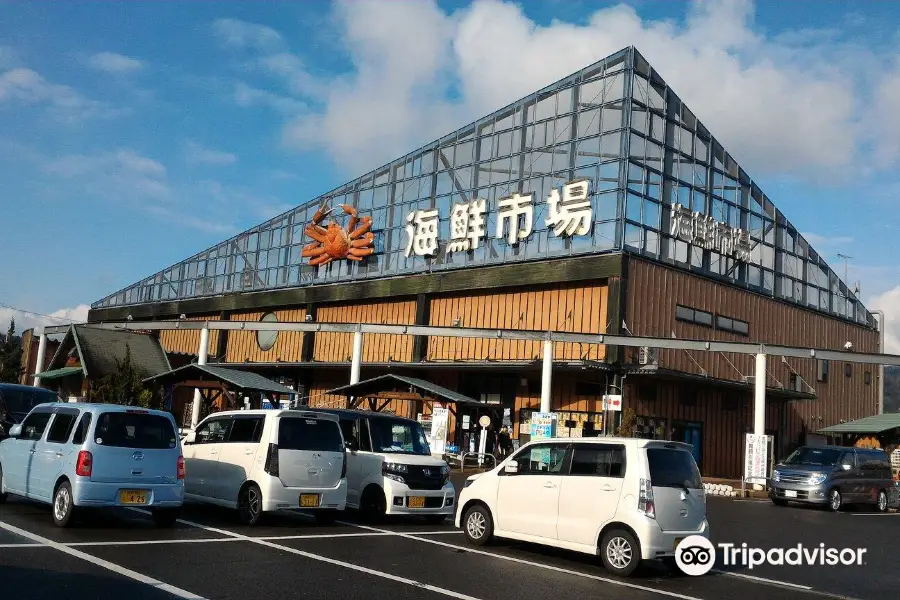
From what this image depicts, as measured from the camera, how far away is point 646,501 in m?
10.9

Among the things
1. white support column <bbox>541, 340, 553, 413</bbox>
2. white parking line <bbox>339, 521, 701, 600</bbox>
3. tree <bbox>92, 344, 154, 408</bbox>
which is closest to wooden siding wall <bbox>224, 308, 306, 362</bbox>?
tree <bbox>92, 344, 154, 408</bbox>

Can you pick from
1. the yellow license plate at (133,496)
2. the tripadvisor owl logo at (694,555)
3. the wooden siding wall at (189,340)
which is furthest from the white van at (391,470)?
the wooden siding wall at (189,340)

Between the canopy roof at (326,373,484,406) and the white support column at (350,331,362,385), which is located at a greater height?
the white support column at (350,331,362,385)

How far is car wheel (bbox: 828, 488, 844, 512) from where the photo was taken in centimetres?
2388

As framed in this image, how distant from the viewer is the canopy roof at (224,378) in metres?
24.4

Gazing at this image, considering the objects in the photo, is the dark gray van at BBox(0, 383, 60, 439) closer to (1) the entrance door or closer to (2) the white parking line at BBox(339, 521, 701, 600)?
(2) the white parking line at BBox(339, 521, 701, 600)

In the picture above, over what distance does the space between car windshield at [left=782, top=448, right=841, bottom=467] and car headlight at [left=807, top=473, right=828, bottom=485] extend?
0.69 m

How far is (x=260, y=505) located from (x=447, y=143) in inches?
1173

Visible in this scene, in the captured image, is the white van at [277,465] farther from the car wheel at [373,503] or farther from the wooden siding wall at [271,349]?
the wooden siding wall at [271,349]

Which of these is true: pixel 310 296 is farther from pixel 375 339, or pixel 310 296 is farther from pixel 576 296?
pixel 576 296

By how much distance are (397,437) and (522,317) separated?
20736mm

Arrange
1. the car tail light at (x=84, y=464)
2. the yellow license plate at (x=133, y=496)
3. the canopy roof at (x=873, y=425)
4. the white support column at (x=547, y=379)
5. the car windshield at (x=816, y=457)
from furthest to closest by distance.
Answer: the canopy roof at (x=873, y=425) < the white support column at (x=547, y=379) < the car windshield at (x=816, y=457) < the yellow license plate at (x=133, y=496) < the car tail light at (x=84, y=464)

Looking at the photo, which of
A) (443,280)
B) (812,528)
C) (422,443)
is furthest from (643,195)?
(422,443)

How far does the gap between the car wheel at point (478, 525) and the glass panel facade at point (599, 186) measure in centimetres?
2180
